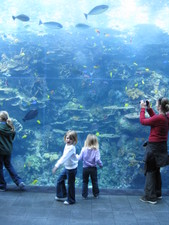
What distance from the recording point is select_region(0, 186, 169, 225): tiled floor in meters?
2.42

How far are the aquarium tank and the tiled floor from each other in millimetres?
6379

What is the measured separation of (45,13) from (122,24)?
429 cm

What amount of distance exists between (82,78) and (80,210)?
916 centimetres

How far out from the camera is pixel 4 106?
10.4 meters

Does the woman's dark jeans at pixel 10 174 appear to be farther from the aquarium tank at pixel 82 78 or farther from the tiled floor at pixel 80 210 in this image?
the aquarium tank at pixel 82 78

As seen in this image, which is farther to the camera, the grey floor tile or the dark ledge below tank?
the dark ledge below tank

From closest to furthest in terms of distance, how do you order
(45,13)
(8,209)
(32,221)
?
(32,221)
(8,209)
(45,13)

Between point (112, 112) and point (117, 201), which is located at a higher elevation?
point (112, 112)

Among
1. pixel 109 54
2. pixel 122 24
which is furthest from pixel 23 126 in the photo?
pixel 122 24

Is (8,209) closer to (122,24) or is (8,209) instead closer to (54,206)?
(54,206)

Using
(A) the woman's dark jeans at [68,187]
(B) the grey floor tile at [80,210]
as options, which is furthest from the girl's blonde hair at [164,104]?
(A) the woman's dark jeans at [68,187]

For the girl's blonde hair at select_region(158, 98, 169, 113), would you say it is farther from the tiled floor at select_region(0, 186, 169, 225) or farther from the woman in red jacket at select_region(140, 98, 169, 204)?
the tiled floor at select_region(0, 186, 169, 225)

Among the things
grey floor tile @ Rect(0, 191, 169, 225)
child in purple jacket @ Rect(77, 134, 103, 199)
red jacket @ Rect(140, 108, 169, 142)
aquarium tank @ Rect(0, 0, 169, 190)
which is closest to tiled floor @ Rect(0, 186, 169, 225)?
grey floor tile @ Rect(0, 191, 169, 225)

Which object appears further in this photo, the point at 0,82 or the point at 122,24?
the point at 122,24
